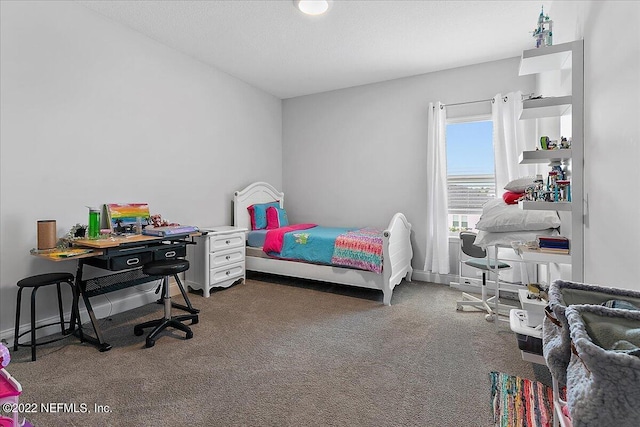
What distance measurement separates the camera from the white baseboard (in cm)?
255

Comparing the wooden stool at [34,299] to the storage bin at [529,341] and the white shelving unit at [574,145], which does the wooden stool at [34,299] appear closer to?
the storage bin at [529,341]

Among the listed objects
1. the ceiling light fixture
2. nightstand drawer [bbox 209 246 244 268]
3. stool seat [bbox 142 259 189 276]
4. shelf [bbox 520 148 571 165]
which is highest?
the ceiling light fixture

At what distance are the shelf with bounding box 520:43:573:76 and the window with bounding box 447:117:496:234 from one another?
185 centimetres

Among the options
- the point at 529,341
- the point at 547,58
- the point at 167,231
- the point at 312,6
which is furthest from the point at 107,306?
the point at 547,58

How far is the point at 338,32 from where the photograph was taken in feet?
10.8

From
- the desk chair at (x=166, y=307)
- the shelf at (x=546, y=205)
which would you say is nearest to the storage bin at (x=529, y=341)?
the shelf at (x=546, y=205)

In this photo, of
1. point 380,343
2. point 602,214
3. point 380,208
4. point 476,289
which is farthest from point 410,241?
point 602,214

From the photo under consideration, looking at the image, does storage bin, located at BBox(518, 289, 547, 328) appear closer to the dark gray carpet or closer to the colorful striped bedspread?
the dark gray carpet

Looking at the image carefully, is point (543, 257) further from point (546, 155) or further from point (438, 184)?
point (438, 184)

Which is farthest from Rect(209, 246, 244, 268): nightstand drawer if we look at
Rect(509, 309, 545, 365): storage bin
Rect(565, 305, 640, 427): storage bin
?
Rect(565, 305, 640, 427): storage bin

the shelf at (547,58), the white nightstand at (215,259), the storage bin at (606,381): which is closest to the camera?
the storage bin at (606,381)

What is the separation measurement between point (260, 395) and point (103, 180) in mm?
2515

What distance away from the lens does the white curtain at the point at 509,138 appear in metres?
3.71

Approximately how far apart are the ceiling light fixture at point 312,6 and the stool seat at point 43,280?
9.59 feet
